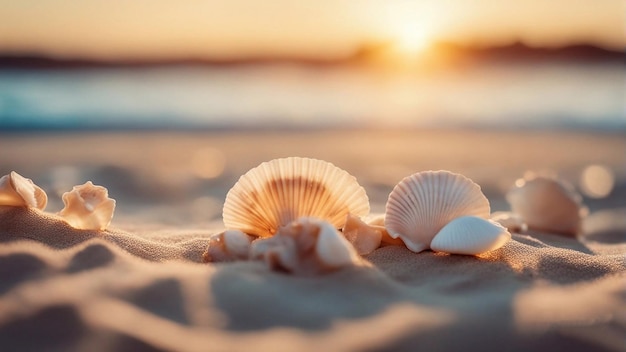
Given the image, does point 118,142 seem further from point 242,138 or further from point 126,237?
point 126,237

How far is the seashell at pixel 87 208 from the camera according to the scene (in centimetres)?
196

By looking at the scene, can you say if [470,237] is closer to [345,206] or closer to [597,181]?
[345,206]

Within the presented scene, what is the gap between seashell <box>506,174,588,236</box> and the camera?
113 inches

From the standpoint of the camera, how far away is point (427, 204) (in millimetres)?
1971

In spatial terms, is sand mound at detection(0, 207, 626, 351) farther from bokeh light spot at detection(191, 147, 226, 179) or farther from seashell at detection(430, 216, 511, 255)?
bokeh light spot at detection(191, 147, 226, 179)

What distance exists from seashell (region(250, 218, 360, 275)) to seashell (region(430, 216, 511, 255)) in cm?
30

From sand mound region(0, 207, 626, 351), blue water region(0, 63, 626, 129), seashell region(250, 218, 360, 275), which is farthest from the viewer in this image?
blue water region(0, 63, 626, 129)

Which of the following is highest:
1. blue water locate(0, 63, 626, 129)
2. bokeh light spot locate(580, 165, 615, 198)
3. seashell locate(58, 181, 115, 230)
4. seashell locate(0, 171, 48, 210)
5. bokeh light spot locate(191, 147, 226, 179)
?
blue water locate(0, 63, 626, 129)

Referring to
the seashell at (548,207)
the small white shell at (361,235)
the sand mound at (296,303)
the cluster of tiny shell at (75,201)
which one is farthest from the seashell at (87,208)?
the seashell at (548,207)

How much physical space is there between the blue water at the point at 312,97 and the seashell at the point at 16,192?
762cm

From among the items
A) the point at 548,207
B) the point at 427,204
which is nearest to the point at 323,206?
the point at 427,204

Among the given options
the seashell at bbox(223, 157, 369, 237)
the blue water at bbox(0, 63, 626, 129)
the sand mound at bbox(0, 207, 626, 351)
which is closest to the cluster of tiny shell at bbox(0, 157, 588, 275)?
the seashell at bbox(223, 157, 369, 237)

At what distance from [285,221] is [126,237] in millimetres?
521

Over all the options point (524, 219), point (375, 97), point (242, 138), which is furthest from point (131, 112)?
point (524, 219)
